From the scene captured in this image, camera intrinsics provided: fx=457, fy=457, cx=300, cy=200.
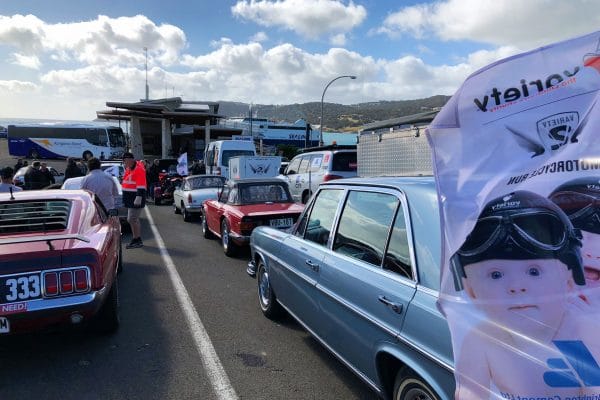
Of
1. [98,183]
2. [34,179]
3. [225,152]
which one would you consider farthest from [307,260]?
[225,152]

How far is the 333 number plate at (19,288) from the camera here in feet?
11.9

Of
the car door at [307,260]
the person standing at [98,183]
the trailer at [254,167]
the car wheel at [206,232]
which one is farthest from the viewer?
the trailer at [254,167]

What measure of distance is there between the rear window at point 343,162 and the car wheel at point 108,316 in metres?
8.17

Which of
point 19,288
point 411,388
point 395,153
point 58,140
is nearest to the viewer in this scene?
point 411,388

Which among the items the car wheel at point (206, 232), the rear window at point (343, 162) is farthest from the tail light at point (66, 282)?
the rear window at point (343, 162)

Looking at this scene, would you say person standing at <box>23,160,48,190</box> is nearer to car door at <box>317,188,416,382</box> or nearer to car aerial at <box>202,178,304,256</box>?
car aerial at <box>202,178,304,256</box>

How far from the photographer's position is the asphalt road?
11.5ft

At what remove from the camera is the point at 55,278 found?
3.79m

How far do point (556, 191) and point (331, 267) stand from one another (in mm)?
1962

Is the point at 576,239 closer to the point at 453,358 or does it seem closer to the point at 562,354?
the point at 562,354

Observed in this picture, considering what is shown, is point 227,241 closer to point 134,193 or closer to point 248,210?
point 248,210

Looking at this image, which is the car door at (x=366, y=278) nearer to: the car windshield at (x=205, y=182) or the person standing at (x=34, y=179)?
the car windshield at (x=205, y=182)

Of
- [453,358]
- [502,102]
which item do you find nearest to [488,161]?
[502,102]

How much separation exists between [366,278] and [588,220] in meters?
1.45
